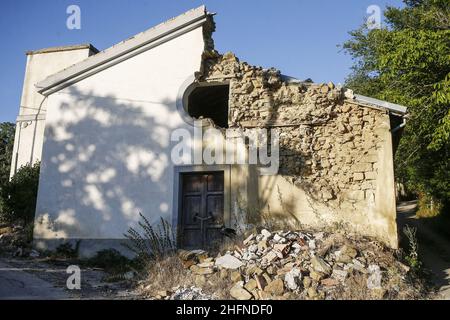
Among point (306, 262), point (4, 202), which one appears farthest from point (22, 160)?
point (306, 262)

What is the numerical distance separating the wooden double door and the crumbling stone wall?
1561 millimetres

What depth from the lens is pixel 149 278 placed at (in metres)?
7.43

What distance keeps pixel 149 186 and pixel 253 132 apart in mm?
3004

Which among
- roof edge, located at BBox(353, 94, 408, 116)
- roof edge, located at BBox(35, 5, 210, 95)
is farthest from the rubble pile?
roof edge, located at BBox(35, 5, 210, 95)

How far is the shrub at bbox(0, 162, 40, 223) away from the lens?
13.2 m

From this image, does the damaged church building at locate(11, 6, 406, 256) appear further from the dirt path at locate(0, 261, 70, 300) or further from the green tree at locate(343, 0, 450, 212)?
the dirt path at locate(0, 261, 70, 300)

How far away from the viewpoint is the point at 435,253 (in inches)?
510

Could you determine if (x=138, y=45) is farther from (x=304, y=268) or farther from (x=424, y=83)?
(x=424, y=83)

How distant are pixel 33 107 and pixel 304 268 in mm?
15770

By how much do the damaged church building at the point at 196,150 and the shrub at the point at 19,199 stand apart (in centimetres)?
299

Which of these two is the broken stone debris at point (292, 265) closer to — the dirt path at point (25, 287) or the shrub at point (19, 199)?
the dirt path at point (25, 287)

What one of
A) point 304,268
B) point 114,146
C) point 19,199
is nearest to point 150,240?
point 114,146

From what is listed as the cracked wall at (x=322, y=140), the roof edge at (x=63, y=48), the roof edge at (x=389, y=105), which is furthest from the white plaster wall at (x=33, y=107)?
the roof edge at (x=389, y=105)

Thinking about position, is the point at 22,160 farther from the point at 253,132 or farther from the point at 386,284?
the point at 386,284
